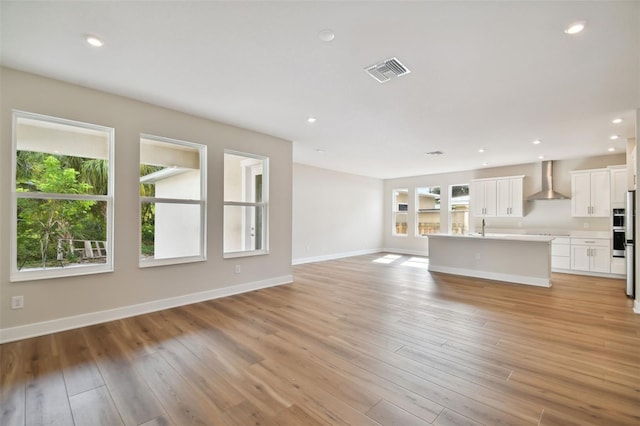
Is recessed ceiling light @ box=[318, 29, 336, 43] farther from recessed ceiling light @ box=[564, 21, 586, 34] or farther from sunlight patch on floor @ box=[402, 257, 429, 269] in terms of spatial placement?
sunlight patch on floor @ box=[402, 257, 429, 269]

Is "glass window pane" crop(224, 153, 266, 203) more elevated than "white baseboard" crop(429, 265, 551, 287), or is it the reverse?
"glass window pane" crop(224, 153, 266, 203)

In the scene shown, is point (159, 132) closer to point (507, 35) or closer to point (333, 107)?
point (333, 107)

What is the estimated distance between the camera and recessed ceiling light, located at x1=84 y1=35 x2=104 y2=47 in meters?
2.38

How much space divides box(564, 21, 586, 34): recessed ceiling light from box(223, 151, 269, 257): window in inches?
165

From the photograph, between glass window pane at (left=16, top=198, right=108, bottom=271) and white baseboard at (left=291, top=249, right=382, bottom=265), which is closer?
glass window pane at (left=16, top=198, right=108, bottom=271)

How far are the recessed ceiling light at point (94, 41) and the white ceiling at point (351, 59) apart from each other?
0.16 feet

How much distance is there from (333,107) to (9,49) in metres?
3.26

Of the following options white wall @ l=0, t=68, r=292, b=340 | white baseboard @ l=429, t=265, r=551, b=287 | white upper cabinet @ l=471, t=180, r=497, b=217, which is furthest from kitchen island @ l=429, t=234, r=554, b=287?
white wall @ l=0, t=68, r=292, b=340

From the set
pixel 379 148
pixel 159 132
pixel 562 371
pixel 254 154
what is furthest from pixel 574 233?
pixel 159 132

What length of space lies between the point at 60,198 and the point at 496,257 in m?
7.30

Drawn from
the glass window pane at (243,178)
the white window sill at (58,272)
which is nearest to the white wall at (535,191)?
the glass window pane at (243,178)

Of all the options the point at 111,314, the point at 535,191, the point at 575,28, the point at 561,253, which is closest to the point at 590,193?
the point at 535,191

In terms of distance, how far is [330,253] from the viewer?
8625 millimetres

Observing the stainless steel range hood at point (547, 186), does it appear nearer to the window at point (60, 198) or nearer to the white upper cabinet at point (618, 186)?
the white upper cabinet at point (618, 186)
